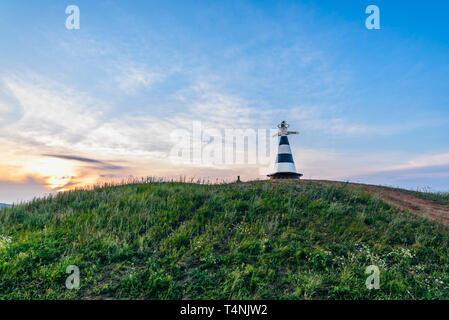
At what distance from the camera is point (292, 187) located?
1352 cm

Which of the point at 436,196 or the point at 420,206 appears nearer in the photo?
the point at 420,206

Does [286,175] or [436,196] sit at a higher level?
[286,175]

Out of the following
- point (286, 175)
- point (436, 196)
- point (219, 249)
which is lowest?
point (219, 249)

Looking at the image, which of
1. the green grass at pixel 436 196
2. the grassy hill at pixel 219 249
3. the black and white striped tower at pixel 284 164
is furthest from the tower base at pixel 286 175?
the grassy hill at pixel 219 249

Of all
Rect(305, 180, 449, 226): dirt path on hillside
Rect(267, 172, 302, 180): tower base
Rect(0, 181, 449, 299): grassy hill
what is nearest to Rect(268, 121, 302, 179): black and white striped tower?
Rect(267, 172, 302, 180): tower base

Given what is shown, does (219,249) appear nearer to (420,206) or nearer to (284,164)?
(420,206)

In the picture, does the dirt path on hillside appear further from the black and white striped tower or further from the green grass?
the black and white striped tower

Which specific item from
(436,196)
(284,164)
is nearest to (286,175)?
(284,164)

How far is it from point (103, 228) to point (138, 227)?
1.16 metres

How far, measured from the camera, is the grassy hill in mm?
5945

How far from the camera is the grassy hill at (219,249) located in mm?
5945

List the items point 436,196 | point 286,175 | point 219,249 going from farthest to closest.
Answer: point 286,175 → point 436,196 → point 219,249

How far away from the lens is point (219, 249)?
752 centimetres
